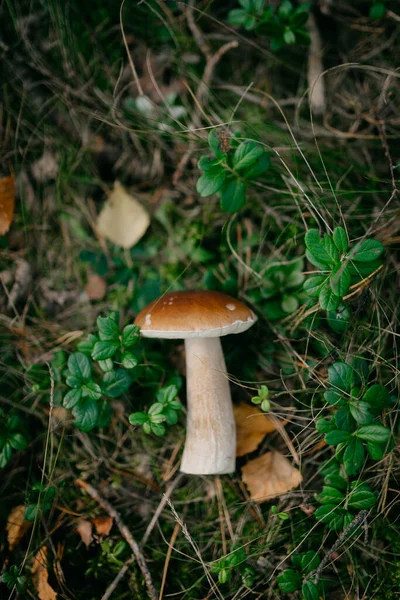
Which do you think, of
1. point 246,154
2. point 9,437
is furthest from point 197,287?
point 9,437

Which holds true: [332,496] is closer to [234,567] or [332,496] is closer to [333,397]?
[333,397]

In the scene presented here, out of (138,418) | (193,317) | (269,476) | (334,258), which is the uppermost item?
(334,258)

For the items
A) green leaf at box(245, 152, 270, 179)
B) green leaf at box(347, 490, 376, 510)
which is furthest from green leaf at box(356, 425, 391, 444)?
green leaf at box(245, 152, 270, 179)

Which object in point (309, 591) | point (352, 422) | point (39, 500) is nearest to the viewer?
point (309, 591)

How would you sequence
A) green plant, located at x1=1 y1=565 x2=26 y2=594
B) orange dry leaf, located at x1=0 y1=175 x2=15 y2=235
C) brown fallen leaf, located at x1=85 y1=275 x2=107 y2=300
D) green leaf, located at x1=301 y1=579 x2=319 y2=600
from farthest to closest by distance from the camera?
brown fallen leaf, located at x1=85 y1=275 x2=107 y2=300 < orange dry leaf, located at x1=0 y1=175 x2=15 y2=235 < green plant, located at x1=1 y1=565 x2=26 y2=594 < green leaf, located at x1=301 y1=579 x2=319 y2=600

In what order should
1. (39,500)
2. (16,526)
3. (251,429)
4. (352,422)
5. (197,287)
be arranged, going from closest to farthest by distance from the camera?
(352,422), (39,500), (16,526), (251,429), (197,287)

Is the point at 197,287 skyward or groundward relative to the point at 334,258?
groundward

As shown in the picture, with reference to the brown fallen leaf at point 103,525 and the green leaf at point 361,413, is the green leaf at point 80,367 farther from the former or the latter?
Answer: the green leaf at point 361,413

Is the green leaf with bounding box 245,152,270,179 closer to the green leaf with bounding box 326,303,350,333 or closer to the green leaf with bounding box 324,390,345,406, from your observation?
the green leaf with bounding box 326,303,350,333
